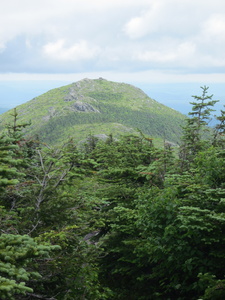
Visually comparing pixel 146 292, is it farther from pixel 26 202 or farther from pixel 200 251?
pixel 26 202

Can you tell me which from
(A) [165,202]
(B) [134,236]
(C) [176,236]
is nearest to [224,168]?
(A) [165,202]

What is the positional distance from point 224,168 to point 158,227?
3164 mm

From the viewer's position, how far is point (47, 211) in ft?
29.9

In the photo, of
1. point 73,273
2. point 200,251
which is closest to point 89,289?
point 73,273

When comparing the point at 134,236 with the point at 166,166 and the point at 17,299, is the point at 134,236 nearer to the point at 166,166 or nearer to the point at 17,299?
the point at 166,166

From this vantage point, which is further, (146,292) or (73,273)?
(146,292)

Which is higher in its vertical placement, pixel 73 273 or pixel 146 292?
pixel 73 273

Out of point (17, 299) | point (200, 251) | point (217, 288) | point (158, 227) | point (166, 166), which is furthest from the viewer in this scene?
point (166, 166)

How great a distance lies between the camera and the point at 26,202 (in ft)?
32.6

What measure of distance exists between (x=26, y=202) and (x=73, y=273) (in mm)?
3194

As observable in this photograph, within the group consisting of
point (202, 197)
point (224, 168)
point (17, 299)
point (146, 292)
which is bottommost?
point (146, 292)

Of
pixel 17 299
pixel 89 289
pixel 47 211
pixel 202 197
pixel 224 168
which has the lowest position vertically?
pixel 89 289

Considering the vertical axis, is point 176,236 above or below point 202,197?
below

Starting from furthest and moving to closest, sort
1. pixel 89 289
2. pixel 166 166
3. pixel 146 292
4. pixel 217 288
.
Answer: pixel 166 166, pixel 146 292, pixel 89 289, pixel 217 288
